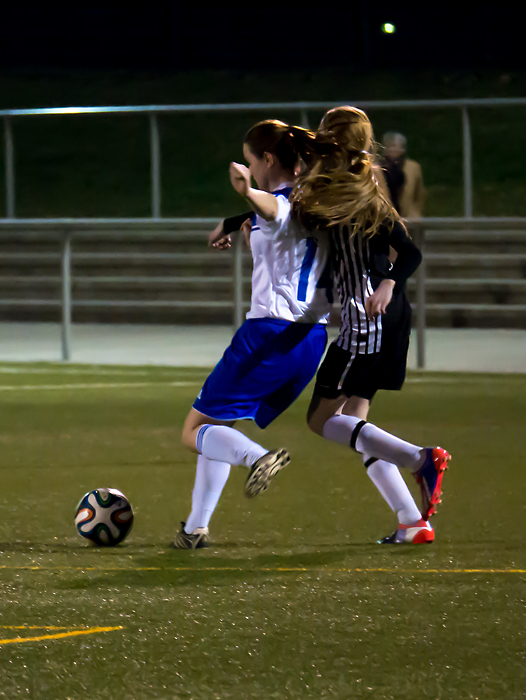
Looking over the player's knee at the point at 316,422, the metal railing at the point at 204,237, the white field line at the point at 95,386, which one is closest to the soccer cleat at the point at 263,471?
the player's knee at the point at 316,422

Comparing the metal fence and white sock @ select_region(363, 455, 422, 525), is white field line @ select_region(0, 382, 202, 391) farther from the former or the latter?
white sock @ select_region(363, 455, 422, 525)

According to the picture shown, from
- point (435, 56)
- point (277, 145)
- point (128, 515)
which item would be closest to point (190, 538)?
point (128, 515)

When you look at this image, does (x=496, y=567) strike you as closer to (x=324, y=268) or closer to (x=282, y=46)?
(x=324, y=268)

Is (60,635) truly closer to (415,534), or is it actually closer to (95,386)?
(415,534)

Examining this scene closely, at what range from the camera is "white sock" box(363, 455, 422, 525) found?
471 cm

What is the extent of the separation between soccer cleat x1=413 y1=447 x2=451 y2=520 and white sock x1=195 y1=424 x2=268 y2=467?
56 centimetres

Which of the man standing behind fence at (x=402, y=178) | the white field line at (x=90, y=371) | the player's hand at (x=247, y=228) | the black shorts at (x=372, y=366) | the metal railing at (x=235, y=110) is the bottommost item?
the white field line at (x=90, y=371)

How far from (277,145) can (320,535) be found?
1500mm

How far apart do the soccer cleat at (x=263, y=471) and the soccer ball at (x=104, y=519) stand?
2.61 ft

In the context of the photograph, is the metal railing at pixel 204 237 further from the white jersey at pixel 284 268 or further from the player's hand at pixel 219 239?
the white jersey at pixel 284 268

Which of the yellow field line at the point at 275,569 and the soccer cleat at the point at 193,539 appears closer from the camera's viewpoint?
the yellow field line at the point at 275,569

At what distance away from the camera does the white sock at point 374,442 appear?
4617 mm

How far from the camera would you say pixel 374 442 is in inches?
183

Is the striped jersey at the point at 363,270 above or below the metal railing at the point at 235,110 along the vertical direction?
below
